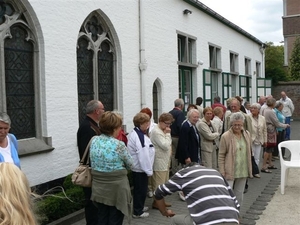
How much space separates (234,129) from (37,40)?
155 inches

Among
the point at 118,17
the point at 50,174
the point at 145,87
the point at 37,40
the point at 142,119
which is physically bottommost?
the point at 50,174

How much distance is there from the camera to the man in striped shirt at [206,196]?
304cm

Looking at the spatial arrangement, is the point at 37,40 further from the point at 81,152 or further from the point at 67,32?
the point at 81,152

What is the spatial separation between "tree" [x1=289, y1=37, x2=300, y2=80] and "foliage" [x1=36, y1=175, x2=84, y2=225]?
24480mm

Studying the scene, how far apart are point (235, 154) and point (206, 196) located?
2415 millimetres

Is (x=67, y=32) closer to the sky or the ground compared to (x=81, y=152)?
closer to the sky

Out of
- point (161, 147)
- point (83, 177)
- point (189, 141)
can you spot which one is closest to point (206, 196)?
point (83, 177)

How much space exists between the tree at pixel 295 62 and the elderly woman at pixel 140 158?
78.6ft

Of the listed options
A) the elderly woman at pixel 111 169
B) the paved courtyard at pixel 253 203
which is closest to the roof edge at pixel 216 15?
the paved courtyard at pixel 253 203

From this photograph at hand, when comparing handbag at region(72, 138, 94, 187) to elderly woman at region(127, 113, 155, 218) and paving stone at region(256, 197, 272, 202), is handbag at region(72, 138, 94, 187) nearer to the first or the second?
elderly woman at region(127, 113, 155, 218)

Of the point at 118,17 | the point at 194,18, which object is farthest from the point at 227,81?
the point at 118,17

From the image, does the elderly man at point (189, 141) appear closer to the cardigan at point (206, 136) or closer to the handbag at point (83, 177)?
the cardigan at point (206, 136)

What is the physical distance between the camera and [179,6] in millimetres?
11961

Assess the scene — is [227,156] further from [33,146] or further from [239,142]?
[33,146]
